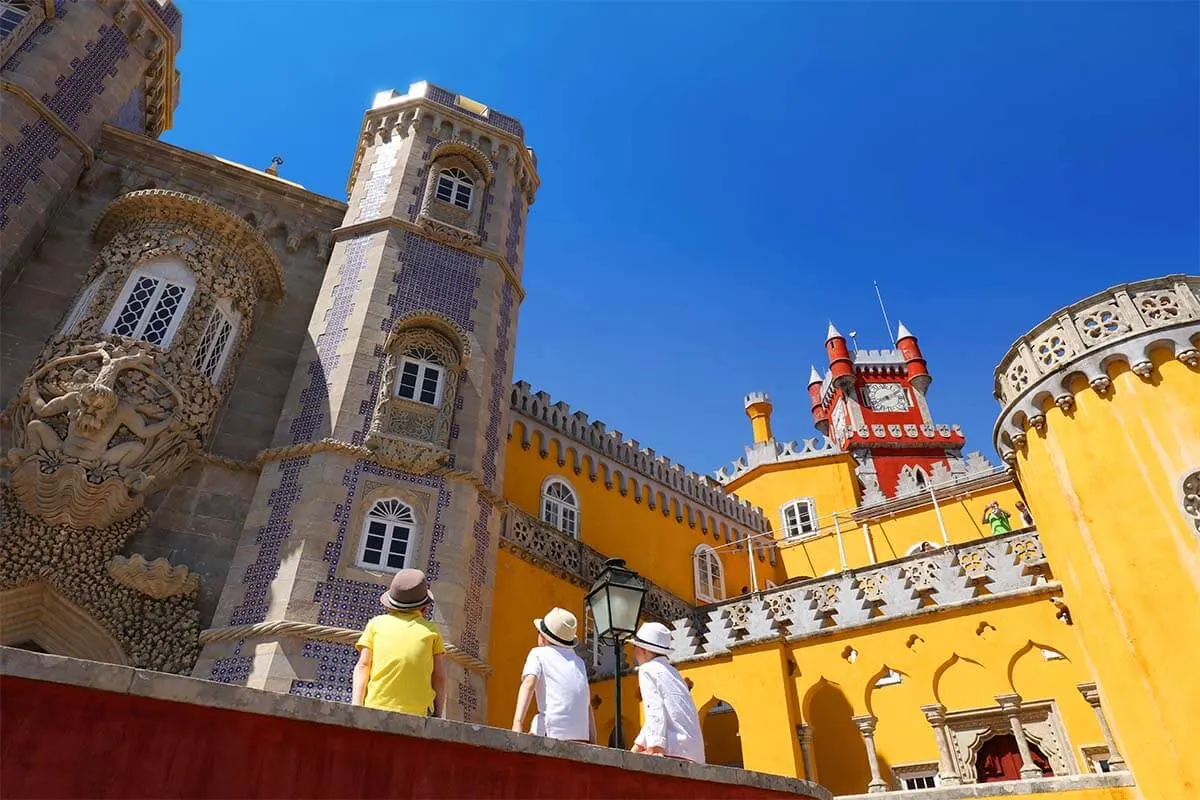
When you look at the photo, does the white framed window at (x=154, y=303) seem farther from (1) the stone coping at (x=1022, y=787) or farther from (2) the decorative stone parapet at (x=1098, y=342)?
(2) the decorative stone parapet at (x=1098, y=342)

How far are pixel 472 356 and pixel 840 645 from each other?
26.9 feet

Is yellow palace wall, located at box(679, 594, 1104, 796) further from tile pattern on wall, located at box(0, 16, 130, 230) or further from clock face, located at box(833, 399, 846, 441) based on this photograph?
clock face, located at box(833, 399, 846, 441)

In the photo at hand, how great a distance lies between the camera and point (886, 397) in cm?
3688

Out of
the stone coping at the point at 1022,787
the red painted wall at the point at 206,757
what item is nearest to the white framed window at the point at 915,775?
the stone coping at the point at 1022,787

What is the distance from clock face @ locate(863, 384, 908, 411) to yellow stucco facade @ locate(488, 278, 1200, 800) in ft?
67.2

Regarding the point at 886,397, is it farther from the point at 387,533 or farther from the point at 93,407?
the point at 93,407

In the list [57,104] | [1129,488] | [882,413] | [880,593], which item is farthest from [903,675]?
[882,413]

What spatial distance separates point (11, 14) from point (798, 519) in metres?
24.2

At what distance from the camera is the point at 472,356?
543 inches

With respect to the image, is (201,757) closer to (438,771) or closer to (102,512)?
(438,771)

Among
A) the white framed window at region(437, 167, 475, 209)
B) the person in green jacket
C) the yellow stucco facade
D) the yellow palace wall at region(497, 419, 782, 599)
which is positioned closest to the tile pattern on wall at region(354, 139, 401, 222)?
the white framed window at region(437, 167, 475, 209)

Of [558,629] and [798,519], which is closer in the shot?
[558,629]

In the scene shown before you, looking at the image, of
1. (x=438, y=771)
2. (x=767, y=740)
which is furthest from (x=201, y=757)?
(x=767, y=740)

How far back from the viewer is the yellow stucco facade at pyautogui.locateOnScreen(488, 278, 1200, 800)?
8.43m
